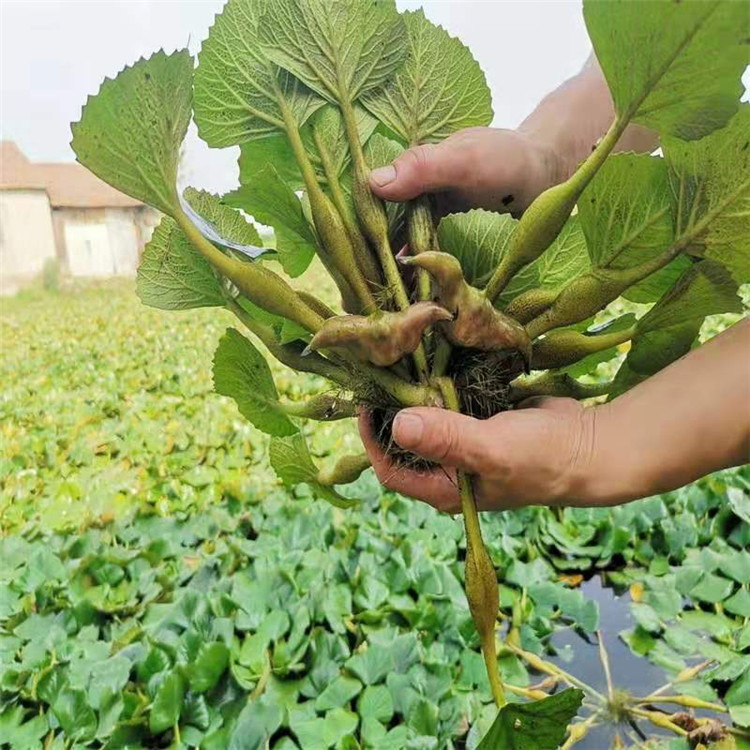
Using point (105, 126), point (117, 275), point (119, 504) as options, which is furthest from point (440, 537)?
point (117, 275)

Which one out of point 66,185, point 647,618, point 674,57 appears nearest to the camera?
point 674,57

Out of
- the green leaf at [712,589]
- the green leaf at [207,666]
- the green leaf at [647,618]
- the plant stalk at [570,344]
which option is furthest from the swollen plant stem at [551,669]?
the plant stalk at [570,344]

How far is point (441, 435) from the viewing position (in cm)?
48

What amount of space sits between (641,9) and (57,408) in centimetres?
264

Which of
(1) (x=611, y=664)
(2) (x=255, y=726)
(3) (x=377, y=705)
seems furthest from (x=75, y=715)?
(1) (x=611, y=664)

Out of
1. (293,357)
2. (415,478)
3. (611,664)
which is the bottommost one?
(611,664)

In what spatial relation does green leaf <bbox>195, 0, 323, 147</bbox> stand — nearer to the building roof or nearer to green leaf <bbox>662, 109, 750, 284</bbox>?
green leaf <bbox>662, 109, 750, 284</bbox>

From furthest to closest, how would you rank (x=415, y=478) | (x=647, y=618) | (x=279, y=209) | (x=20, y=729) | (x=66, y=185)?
(x=66, y=185)
(x=647, y=618)
(x=20, y=729)
(x=415, y=478)
(x=279, y=209)

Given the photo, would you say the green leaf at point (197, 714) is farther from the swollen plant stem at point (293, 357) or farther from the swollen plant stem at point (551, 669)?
the swollen plant stem at point (293, 357)

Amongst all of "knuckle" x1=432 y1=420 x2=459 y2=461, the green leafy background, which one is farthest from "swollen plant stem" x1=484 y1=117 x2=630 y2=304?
the green leafy background

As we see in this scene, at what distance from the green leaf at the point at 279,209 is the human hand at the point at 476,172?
6cm

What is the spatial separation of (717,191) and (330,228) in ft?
0.78

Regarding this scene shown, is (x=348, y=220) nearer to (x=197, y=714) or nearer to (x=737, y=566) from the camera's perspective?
(x=197, y=714)

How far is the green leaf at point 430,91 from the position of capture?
542mm
